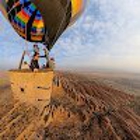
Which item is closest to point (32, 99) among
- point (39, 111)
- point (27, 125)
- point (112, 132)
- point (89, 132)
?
point (39, 111)

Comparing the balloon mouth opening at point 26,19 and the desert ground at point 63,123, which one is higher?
the balloon mouth opening at point 26,19

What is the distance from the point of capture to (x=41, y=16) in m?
13.1

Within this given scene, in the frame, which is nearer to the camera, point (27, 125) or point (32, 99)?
point (27, 125)

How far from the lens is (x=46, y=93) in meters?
12.3

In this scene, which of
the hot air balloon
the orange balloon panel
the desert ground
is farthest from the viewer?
the orange balloon panel

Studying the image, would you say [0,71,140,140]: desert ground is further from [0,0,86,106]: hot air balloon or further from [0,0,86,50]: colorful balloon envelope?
[0,0,86,50]: colorful balloon envelope

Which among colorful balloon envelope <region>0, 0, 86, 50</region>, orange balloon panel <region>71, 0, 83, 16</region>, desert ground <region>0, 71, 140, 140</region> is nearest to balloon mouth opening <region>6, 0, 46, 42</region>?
colorful balloon envelope <region>0, 0, 86, 50</region>

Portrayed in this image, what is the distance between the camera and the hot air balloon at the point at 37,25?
1198 cm

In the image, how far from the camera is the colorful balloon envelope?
1223 cm

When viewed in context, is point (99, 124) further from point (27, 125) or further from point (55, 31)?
point (55, 31)

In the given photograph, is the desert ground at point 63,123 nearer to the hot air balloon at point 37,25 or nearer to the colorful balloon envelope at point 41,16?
the hot air balloon at point 37,25

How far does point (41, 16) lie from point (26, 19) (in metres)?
0.92

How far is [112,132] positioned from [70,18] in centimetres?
539

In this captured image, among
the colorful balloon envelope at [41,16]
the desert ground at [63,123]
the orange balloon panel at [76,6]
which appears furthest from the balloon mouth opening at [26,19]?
the desert ground at [63,123]
